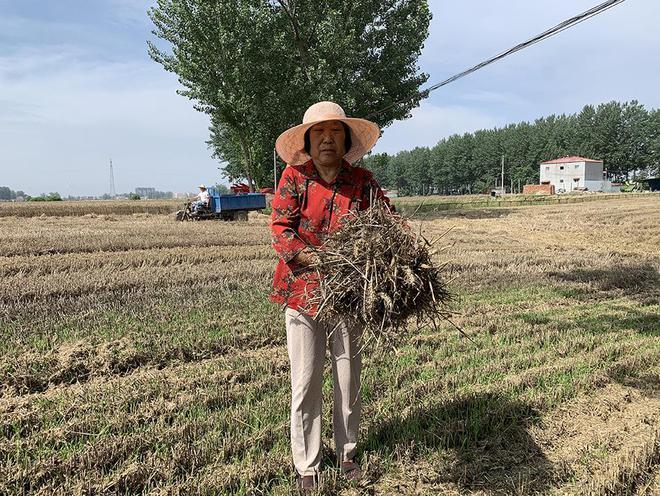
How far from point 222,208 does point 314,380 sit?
1885 centimetres

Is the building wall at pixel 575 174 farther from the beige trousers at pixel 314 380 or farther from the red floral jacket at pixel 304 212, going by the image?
the beige trousers at pixel 314 380

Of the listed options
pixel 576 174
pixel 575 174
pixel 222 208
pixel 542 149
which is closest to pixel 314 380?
pixel 222 208

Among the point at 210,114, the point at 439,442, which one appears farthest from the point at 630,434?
the point at 210,114

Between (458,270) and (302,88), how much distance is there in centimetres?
1451

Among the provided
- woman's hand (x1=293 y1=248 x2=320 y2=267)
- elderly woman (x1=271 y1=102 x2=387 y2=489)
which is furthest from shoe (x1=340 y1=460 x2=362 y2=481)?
woman's hand (x1=293 y1=248 x2=320 y2=267)

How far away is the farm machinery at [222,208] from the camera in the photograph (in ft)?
68.9

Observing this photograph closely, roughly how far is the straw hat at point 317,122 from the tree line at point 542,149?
198ft

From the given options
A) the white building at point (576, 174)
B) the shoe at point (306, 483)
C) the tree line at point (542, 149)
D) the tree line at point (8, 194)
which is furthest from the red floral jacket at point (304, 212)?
the tree line at point (8, 194)

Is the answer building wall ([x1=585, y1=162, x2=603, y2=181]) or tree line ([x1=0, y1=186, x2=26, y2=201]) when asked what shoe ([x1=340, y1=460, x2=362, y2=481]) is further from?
tree line ([x1=0, y1=186, x2=26, y2=201])

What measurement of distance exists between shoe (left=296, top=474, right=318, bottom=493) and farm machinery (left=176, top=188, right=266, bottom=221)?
739 inches

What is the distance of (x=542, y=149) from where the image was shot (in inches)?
3487

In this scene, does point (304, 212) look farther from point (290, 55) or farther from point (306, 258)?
point (290, 55)

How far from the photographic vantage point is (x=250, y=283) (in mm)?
8328

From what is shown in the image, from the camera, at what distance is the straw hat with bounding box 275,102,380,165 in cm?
291
